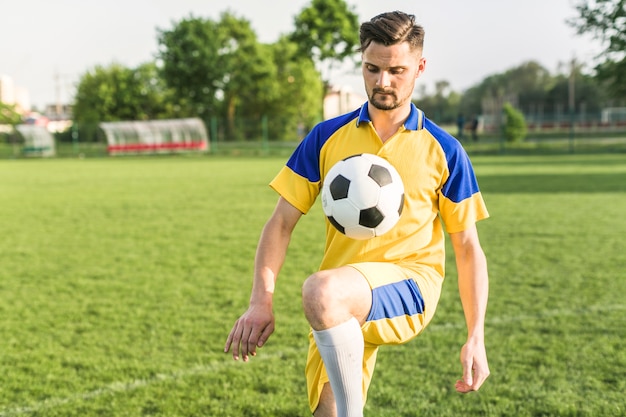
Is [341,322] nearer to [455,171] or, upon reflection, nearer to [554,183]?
[455,171]

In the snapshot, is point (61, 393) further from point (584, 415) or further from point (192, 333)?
point (584, 415)

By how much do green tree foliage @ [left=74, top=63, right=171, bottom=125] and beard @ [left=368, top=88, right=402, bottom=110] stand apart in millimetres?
58683

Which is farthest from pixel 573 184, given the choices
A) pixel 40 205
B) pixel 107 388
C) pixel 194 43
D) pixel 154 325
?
pixel 194 43

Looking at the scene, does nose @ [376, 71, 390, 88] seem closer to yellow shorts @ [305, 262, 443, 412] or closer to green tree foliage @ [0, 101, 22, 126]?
yellow shorts @ [305, 262, 443, 412]

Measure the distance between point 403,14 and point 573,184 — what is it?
613 inches

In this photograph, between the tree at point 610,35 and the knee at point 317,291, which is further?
the tree at point 610,35

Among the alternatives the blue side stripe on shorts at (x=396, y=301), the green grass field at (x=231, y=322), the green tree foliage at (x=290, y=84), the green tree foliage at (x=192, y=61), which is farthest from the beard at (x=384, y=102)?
the green tree foliage at (x=290, y=84)

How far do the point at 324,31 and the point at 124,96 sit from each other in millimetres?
25760

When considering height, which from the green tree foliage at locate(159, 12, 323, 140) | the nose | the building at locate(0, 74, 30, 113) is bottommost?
the nose

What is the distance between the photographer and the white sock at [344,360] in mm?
2223

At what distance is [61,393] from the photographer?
3998mm

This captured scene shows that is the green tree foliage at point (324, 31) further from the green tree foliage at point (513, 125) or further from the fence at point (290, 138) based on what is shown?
the green tree foliage at point (513, 125)

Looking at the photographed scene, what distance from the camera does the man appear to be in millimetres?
2332

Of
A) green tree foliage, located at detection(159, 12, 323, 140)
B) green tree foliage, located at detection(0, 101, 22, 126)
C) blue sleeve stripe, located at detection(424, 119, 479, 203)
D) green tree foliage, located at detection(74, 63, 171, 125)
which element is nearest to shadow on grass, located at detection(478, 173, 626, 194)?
blue sleeve stripe, located at detection(424, 119, 479, 203)
